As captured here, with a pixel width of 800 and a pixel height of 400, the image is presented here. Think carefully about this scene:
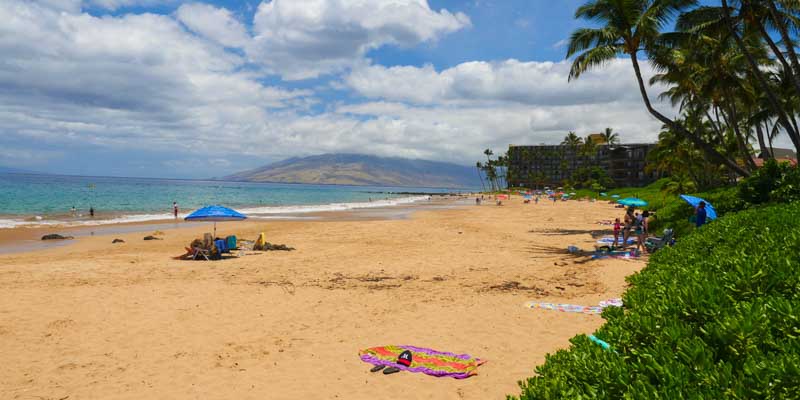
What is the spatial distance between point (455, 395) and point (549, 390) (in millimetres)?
3036

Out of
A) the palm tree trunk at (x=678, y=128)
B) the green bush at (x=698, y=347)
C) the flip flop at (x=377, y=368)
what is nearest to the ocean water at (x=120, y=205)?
the palm tree trunk at (x=678, y=128)

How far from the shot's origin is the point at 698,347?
2.38m

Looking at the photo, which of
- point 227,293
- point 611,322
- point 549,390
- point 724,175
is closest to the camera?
point 549,390

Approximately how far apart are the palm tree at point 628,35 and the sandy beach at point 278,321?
26.6 ft

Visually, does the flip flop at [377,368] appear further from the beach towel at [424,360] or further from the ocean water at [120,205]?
the ocean water at [120,205]

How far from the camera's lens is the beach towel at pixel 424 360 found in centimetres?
579

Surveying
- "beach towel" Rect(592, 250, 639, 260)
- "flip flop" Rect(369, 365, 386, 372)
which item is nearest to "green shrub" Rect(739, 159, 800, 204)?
"beach towel" Rect(592, 250, 639, 260)

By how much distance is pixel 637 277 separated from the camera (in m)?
5.41

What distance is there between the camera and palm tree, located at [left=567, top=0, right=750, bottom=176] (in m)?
17.4

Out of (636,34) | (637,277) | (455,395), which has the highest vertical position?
(636,34)

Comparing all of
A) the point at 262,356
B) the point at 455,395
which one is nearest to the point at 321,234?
the point at 262,356

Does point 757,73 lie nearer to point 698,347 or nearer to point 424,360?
point 424,360

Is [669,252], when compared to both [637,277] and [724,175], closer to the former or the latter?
[637,277]

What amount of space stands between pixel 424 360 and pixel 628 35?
16814 mm
